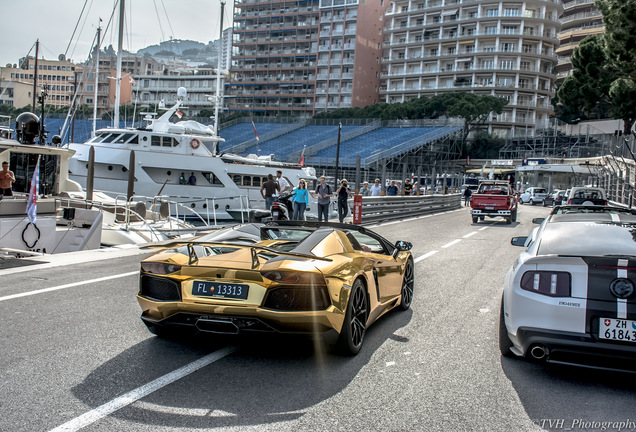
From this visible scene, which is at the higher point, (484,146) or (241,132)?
(484,146)

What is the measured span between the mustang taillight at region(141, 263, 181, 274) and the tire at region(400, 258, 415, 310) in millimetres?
3110

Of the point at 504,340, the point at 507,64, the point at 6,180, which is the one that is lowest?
the point at 504,340

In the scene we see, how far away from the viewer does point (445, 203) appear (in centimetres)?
3431

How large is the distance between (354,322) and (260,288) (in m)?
1.01

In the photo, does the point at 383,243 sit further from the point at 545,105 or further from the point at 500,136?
the point at 545,105

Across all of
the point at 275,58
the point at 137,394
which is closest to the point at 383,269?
the point at 137,394

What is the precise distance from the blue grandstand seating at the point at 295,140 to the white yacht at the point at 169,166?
3248 centimetres

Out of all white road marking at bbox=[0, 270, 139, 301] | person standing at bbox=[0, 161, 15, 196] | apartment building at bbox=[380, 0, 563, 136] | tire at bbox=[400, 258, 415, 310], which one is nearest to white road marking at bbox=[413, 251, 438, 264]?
tire at bbox=[400, 258, 415, 310]

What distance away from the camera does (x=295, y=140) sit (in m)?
70.6

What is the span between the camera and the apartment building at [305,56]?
Answer: 97.3 m

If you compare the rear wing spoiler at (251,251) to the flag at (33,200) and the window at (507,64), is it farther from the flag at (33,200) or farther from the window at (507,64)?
the window at (507,64)

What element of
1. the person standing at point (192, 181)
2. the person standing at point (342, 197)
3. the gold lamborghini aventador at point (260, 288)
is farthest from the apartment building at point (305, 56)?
the gold lamborghini aventador at point (260, 288)

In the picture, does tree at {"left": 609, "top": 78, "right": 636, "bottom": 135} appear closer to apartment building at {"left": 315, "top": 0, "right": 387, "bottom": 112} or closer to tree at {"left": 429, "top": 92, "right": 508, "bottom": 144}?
tree at {"left": 429, "top": 92, "right": 508, "bottom": 144}

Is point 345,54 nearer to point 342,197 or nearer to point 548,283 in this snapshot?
point 342,197
